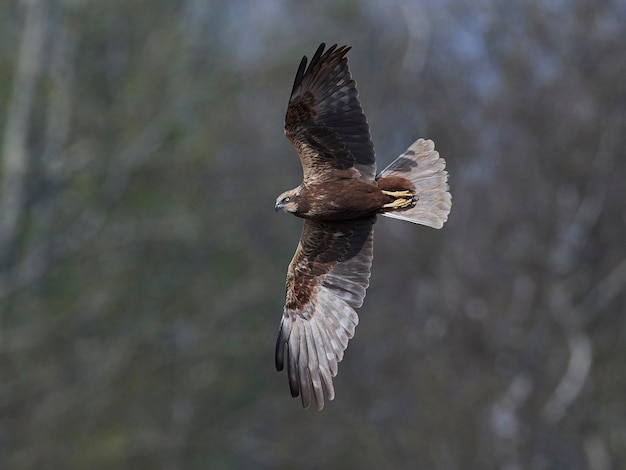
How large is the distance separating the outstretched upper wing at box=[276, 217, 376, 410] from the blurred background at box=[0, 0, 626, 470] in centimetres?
1112

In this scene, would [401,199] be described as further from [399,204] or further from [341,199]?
[341,199]

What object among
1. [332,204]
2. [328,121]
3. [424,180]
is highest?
[328,121]

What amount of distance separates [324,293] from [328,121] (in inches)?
43.4

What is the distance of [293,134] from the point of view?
23.9ft

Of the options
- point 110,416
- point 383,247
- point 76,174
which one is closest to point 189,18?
point 76,174

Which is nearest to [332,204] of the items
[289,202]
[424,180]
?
[289,202]

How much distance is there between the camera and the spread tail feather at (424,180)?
7.31m

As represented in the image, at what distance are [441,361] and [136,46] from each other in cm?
709

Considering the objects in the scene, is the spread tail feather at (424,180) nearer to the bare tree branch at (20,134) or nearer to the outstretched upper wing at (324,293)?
the outstretched upper wing at (324,293)

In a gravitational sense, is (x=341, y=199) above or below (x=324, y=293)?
above

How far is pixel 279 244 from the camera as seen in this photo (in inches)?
957

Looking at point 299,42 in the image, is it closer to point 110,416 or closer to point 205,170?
point 205,170

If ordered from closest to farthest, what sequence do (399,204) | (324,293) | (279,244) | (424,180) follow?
(399,204)
(424,180)
(324,293)
(279,244)

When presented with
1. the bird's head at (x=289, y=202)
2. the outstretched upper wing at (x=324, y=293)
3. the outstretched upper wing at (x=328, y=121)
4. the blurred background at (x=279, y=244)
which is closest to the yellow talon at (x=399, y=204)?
the outstretched upper wing at (x=328, y=121)
